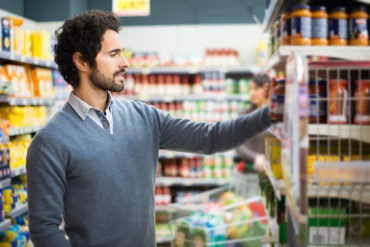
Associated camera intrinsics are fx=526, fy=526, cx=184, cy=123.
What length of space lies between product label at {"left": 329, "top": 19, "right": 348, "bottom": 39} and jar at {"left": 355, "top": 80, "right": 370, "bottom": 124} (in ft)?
1.36

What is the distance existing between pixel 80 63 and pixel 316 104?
1.11 meters

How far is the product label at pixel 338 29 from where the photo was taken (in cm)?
225

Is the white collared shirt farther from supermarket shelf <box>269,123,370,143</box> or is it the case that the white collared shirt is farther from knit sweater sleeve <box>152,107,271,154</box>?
supermarket shelf <box>269,123,370,143</box>

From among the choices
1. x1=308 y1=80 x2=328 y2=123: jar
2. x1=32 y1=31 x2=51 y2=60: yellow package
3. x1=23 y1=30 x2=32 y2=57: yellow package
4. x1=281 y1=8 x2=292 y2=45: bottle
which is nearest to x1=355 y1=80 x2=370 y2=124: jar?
x1=308 y1=80 x2=328 y2=123: jar

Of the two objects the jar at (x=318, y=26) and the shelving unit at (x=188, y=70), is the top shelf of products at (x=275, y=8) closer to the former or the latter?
the jar at (x=318, y=26)

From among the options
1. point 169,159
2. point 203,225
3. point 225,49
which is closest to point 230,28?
point 225,49

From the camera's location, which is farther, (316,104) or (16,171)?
(16,171)

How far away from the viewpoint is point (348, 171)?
163 cm

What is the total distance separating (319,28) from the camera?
223cm

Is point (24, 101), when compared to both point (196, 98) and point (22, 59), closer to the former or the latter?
point (22, 59)

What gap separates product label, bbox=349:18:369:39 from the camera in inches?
88.6

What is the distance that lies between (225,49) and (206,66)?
362mm

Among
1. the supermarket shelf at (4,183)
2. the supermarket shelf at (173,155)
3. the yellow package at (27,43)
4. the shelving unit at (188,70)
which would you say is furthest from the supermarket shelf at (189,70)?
the supermarket shelf at (4,183)

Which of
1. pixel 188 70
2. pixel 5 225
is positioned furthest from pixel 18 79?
pixel 188 70
